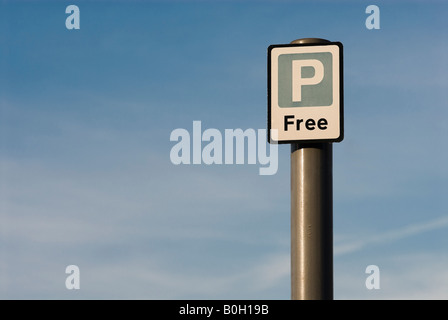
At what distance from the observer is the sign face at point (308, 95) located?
3748 millimetres

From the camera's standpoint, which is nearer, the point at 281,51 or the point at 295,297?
the point at 295,297

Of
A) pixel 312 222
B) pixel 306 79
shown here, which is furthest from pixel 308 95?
pixel 312 222

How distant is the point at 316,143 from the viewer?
12.2 ft

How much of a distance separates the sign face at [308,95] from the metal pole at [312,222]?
130 millimetres

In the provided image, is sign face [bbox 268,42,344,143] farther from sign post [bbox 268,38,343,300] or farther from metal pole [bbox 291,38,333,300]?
metal pole [bbox 291,38,333,300]

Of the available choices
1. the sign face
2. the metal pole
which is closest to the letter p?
the sign face

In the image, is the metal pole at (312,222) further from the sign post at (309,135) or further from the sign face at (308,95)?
the sign face at (308,95)

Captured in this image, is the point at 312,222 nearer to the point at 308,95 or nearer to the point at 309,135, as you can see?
the point at 309,135

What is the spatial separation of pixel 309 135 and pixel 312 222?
1.67 ft

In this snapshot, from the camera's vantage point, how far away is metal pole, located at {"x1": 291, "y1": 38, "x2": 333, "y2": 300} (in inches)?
140

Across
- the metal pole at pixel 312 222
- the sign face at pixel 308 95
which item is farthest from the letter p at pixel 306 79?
the metal pole at pixel 312 222
